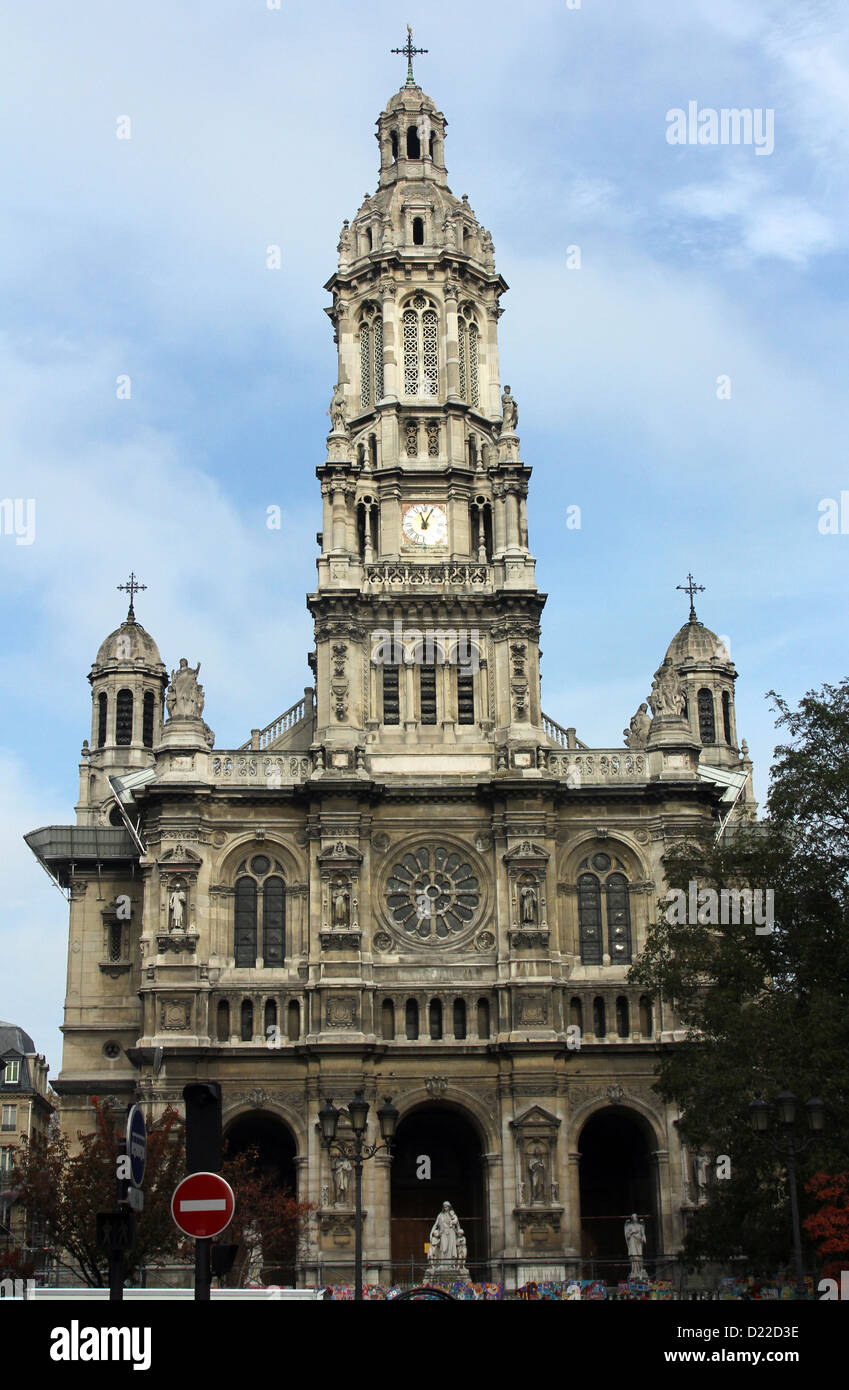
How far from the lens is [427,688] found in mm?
62219

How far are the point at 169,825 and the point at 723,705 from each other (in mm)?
36751

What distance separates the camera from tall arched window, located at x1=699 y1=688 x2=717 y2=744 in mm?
84875

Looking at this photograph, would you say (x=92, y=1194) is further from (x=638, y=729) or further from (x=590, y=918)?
(x=638, y=729)

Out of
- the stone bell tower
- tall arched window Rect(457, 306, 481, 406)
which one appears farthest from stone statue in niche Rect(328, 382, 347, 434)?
tall arched window Rect(457, 306, 481, 406)

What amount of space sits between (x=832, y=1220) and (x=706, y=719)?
53602 millimetres

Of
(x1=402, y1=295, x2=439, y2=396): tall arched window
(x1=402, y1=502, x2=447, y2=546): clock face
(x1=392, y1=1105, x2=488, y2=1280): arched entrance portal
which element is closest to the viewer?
(x1=392, y1=1105, x2=488, y2=1280): arched entrance portal

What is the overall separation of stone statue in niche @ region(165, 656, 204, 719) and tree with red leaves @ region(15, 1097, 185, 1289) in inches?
649

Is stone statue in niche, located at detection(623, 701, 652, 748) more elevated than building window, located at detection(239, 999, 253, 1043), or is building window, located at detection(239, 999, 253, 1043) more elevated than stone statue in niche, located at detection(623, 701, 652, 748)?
stone statue in niche, located at detection(623, 701, 652, 748)

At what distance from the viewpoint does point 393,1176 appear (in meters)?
58.7

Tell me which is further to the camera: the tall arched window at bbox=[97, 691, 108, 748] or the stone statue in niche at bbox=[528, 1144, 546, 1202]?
the tall arched window at bbox=[97, 691, 108, 748]

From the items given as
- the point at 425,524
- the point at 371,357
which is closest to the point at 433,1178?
the point at 425,524
